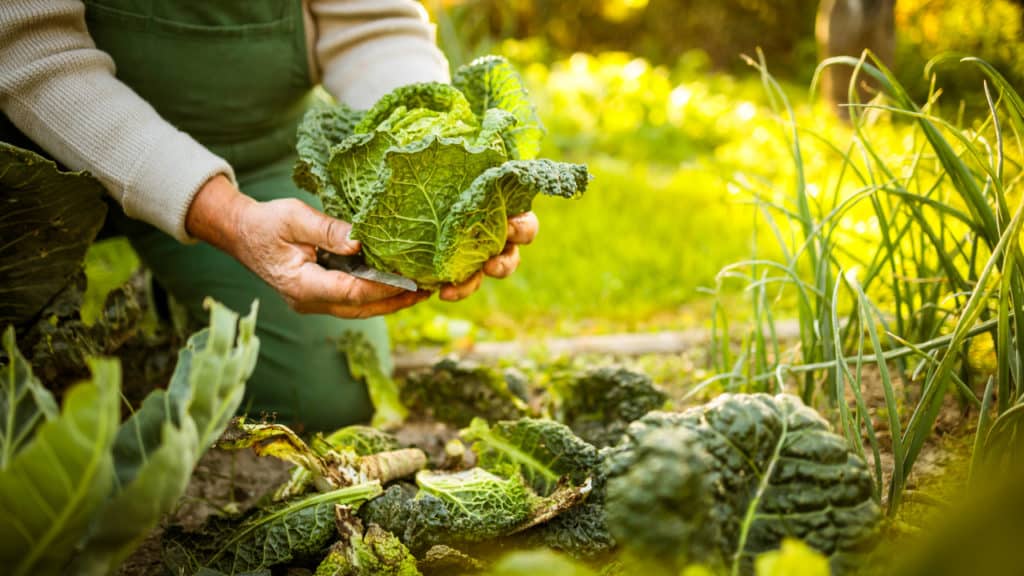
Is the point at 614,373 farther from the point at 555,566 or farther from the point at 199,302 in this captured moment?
the point at 199,302

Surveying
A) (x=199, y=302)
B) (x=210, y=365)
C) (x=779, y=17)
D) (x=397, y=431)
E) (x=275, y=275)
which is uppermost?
(x=779, y=17)

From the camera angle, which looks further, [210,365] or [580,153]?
[580,153]

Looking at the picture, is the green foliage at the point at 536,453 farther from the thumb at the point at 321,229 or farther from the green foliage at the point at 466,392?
the thumb at the point at 321,229

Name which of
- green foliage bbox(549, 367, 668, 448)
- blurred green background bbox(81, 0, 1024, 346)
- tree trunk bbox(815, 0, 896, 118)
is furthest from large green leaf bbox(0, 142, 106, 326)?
tree trunk bbox(815, 0, 896, 118)

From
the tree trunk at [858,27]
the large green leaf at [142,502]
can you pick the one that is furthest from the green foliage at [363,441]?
the tree trunk at [858,27]

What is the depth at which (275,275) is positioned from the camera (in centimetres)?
193

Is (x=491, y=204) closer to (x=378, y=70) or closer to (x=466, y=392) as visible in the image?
(x=466, y=392)

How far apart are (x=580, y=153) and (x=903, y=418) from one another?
3533 millimetres

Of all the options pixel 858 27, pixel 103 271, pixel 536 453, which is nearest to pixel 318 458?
pixel 536 453

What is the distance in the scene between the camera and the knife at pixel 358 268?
1.84 m

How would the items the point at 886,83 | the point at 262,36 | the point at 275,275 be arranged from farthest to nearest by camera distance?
the point at 262,36 < the point at 275,275 < the point at 886,83

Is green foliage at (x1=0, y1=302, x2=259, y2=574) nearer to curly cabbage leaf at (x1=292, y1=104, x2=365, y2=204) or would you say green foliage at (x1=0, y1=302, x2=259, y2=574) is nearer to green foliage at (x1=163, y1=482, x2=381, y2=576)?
green foliage at (x1=163, y1=482, x2=381, y2=576)

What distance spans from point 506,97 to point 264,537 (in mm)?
1161

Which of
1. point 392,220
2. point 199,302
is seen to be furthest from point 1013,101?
point 199,302
